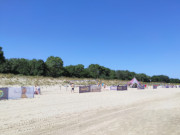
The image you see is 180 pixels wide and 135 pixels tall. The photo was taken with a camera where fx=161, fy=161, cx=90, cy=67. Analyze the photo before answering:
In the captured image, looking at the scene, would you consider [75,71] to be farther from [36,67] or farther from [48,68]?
[36,67]

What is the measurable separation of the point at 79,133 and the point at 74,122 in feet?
6.29

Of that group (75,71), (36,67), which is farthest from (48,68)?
(75,71)

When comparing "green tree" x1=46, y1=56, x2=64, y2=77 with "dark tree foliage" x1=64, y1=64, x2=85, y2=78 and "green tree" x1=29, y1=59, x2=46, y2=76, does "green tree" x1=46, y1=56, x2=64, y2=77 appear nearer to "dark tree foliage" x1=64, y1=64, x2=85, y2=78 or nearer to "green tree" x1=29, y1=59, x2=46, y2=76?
"dark tree foliage" x1=64, y1=64, x2=85, y2=78

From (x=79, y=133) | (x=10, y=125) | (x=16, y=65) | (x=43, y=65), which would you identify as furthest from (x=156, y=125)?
(x=43, y=65)

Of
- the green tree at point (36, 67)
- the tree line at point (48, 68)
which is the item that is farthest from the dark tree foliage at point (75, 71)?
the green tree at point (36, 67)

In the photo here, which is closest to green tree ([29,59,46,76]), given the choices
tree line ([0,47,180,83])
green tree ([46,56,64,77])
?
tree line ([0,47,180,83])

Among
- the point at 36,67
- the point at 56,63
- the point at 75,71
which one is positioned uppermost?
the point at 56,63

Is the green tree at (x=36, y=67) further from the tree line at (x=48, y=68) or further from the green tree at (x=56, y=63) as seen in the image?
the green tree at (x=56, y=63)

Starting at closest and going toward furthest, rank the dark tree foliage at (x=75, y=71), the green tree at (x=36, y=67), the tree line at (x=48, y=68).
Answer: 1. the tree line at (x=48, y=68)
2. the green tree at (x=36, y=67)
3. the dark tree foliage at (x=75, y=71)

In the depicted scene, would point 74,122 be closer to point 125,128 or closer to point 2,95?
point 125,128

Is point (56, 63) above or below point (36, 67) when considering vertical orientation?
above

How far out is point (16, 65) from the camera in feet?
197

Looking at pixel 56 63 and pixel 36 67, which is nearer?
pixel 36 67

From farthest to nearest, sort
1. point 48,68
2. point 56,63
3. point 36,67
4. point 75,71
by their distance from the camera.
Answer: point 75,71
point 56,63
point 48,68
point 36,67
